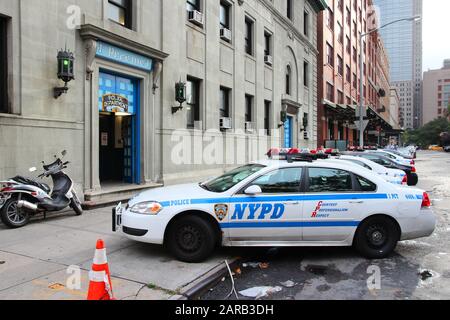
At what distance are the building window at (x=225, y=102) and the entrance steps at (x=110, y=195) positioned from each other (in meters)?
6.23

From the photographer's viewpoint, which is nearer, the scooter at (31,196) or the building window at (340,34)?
the scooter at (31,196)

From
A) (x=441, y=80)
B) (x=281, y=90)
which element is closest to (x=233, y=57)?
(x=281, y=90)

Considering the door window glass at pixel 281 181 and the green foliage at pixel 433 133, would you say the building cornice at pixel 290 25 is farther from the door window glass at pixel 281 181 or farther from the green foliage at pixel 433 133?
the green foliage at pixel 433 133

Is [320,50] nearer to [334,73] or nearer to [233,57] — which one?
[334,73]

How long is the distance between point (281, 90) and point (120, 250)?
60.5 feet

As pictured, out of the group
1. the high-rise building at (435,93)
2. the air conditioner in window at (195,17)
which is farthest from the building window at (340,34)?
the high-rise building at (435,93)

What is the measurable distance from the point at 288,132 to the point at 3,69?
1915 centimetres

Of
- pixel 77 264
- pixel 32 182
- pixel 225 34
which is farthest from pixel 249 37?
pixel 77 264

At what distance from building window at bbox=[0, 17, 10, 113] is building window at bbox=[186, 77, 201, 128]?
694 centimetres

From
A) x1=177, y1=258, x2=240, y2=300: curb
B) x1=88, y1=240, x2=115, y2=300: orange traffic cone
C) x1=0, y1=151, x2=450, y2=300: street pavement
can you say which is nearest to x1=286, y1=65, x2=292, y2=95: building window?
x1=0, y1=151, x2=450, y2=300: street pavement

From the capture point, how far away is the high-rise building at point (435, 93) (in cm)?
16088

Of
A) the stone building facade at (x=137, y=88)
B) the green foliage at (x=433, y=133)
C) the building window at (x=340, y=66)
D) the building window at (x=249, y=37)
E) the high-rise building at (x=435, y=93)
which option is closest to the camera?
the stone building facade at (x=137, y=88)

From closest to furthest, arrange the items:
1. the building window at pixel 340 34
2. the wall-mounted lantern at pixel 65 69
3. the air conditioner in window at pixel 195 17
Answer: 1. the wall-mounted lantern at pixel 65 69
2. the air conditioner in window at pixel 195 17
3. the building window at pixel 340 34

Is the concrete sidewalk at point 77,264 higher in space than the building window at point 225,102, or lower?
lower
